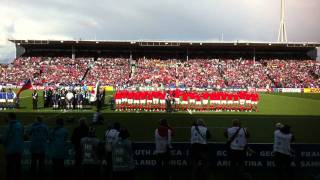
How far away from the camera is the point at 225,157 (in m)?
15.1

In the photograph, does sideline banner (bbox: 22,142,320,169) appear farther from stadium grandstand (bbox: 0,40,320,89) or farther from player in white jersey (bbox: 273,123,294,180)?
stadium grandstand (bbox: 0,40,320,89)

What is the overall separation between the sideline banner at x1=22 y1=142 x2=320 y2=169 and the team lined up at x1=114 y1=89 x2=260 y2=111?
22287 mm

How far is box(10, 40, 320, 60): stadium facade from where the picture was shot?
8594cm

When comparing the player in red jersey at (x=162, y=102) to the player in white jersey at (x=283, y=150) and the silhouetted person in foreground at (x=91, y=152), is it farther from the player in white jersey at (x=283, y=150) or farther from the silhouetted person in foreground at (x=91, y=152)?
the silhouetted person in foreground at (x=91, y=152)

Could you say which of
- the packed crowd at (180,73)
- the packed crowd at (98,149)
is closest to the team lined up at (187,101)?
the packed crowd at (98,149)

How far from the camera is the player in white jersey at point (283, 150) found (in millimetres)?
13023

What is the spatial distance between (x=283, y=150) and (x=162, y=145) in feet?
10.9

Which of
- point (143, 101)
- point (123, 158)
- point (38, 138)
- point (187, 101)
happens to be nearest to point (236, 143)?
point (123, 158)

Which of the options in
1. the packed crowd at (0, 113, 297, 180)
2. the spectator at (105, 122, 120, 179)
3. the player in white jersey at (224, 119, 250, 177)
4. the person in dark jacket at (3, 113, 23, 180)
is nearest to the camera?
the packed crowd at (0, 113, 297, 180)

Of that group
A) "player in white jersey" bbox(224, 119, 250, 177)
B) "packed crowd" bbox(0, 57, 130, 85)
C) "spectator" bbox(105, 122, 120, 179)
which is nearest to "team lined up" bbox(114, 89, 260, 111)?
"player in white jersey" bbox(224, 119, 250, 177)

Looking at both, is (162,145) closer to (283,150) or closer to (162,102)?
(283,150)

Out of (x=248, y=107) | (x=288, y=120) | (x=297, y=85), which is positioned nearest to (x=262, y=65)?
(x=297, y=85)

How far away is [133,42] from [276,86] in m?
25.8

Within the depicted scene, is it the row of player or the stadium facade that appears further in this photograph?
the stadium facade
